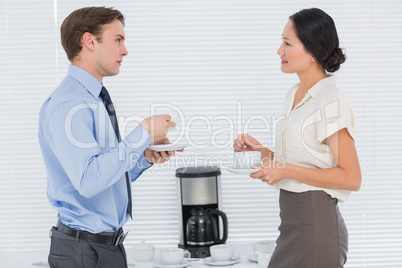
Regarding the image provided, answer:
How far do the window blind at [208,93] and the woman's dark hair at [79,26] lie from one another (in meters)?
1.26

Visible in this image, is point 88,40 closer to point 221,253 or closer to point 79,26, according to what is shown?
point 79,26

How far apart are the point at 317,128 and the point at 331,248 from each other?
1.33 ft

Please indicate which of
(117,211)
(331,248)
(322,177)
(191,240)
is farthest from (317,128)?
(191,240)

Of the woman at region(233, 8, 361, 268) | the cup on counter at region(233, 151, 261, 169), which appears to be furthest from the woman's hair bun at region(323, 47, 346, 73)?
the cup on counter at region(233, 151, 261, 169)

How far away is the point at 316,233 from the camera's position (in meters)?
1.79

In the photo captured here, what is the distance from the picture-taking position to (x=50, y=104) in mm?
1661

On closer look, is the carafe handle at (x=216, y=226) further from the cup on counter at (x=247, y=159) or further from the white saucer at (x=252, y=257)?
the cup on counter at (x=247, y=159)

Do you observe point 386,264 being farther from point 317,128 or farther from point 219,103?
point 317,128

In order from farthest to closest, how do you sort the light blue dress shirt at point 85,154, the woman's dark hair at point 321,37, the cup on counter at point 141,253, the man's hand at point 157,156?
the cup on counter at point 141,253 < the man's hand at point 157,156 < the woman's dark hair at point 321,37 < the light blue dress shirt at point 85,154

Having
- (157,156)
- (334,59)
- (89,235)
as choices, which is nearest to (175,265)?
(157,156)

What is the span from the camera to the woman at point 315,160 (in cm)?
175

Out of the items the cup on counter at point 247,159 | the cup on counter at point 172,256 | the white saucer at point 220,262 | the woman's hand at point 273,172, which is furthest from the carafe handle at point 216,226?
the woman's hand at point 273,172

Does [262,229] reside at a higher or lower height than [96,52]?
lower

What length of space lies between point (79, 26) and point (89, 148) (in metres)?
0.44
